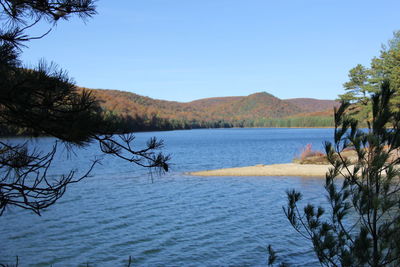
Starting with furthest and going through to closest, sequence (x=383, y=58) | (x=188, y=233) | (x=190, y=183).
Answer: (x=383, y=58), (x=190, y=183), (x=188, y=233)

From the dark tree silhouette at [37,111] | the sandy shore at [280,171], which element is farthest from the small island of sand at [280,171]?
the dark tree silhouette at [37,111]

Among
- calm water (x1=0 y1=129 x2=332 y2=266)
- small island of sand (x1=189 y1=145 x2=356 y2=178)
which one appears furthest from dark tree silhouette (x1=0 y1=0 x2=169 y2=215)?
small island of sand (x1=189 y1=145 x2=356 y2=178)

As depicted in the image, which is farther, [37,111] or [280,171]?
[280,171]

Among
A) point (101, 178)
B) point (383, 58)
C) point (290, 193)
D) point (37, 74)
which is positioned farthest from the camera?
point (383, 58)

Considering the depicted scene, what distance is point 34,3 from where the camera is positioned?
3590 mm

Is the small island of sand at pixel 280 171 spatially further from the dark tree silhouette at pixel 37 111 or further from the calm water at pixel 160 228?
the dark tree silhouette at pixel 37 111

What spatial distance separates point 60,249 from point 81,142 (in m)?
7.86

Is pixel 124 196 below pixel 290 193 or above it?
below

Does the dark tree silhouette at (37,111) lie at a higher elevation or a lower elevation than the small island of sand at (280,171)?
higher

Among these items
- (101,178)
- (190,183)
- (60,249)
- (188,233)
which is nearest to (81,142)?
(60,249)

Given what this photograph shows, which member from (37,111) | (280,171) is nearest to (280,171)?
(280,171)

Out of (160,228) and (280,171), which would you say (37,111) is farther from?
(280,171)

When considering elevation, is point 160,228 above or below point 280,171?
below

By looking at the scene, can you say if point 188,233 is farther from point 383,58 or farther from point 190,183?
point 383,58
